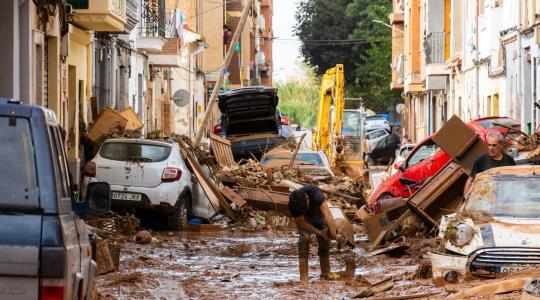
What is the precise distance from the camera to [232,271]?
58.1 ft

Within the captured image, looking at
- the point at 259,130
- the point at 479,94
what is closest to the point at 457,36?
the point at 479,94

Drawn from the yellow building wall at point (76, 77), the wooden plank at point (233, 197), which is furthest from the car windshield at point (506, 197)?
the yellow building wall at point (76, 77)

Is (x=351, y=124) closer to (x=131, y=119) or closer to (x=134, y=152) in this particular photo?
(x=131, y=119)

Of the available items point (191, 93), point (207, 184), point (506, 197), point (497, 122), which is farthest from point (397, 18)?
point (506, 197)

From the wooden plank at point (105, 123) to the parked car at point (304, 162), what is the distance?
520 centimetres

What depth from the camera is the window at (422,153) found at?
81.8 feet

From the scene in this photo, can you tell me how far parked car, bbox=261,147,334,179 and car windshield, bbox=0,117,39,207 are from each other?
79.1ft

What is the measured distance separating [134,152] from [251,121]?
1694 centimetres

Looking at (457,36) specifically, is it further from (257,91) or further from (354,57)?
(354,57)

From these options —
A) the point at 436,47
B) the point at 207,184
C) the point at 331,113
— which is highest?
the point at 436,47

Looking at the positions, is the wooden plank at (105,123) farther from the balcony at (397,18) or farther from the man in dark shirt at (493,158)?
the balcony at (397,18)

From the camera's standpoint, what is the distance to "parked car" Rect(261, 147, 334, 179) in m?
32.6

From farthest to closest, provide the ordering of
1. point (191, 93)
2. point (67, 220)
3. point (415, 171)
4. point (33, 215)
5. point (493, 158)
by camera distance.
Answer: point (191, 93) → point (415, 171) → point (493, 158) → point (67, 220) → point (33, 215)

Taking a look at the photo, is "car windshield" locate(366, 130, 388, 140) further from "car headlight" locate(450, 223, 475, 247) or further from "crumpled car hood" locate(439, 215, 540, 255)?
"car headlight" locate(450, 223, 475, 247)
